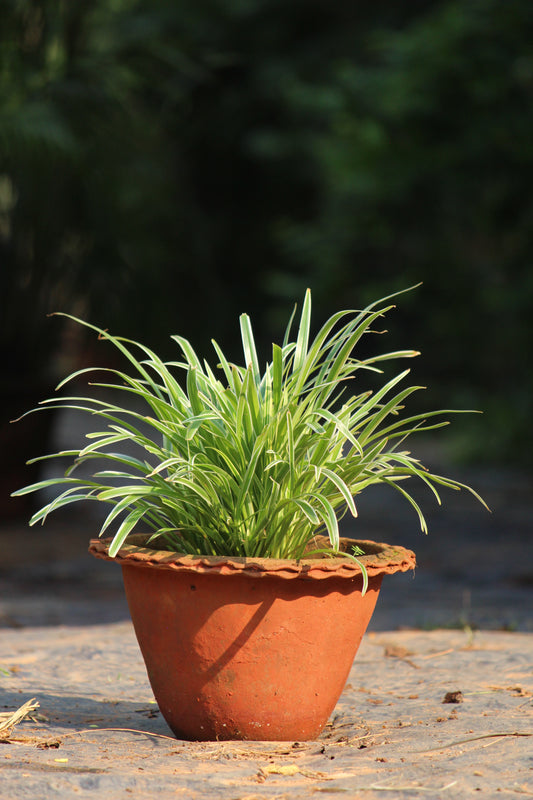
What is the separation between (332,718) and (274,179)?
14742 millimetres

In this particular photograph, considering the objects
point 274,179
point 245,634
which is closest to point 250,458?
point 245,634

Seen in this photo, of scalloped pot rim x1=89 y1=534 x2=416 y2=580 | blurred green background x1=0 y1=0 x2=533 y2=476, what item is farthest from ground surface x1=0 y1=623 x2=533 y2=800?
blurred green background x1=0 y1=0 x2=533 y2=476

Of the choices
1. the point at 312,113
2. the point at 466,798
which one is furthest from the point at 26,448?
the point at 312,113

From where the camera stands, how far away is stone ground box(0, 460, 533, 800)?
74.6 inches

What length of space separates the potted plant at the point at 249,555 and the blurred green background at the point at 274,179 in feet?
15.3

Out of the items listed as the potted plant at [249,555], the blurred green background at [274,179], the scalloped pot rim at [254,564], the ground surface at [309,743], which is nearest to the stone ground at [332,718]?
the ground surface at [309,743]

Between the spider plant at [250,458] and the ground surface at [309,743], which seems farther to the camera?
the spider plant at [250,458]

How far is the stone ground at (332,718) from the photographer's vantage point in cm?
189

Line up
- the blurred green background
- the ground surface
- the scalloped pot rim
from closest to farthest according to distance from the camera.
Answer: the ground surface < the scalloped pot rim < the blurred green background

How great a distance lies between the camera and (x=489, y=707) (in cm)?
250

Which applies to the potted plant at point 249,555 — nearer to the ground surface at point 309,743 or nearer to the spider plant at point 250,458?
the spider plant at point 250,458

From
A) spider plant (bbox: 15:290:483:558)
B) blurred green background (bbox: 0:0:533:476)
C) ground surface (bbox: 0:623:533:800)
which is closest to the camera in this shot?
ground surface (bbox: 0:623:533:800)

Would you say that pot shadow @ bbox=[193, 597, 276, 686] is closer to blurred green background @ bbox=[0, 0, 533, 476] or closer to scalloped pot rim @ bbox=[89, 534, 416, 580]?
scalloped pot rim @ bbox=[89, 534, 416, 580]

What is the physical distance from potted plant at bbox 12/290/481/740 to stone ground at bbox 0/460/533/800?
0.43 ft
